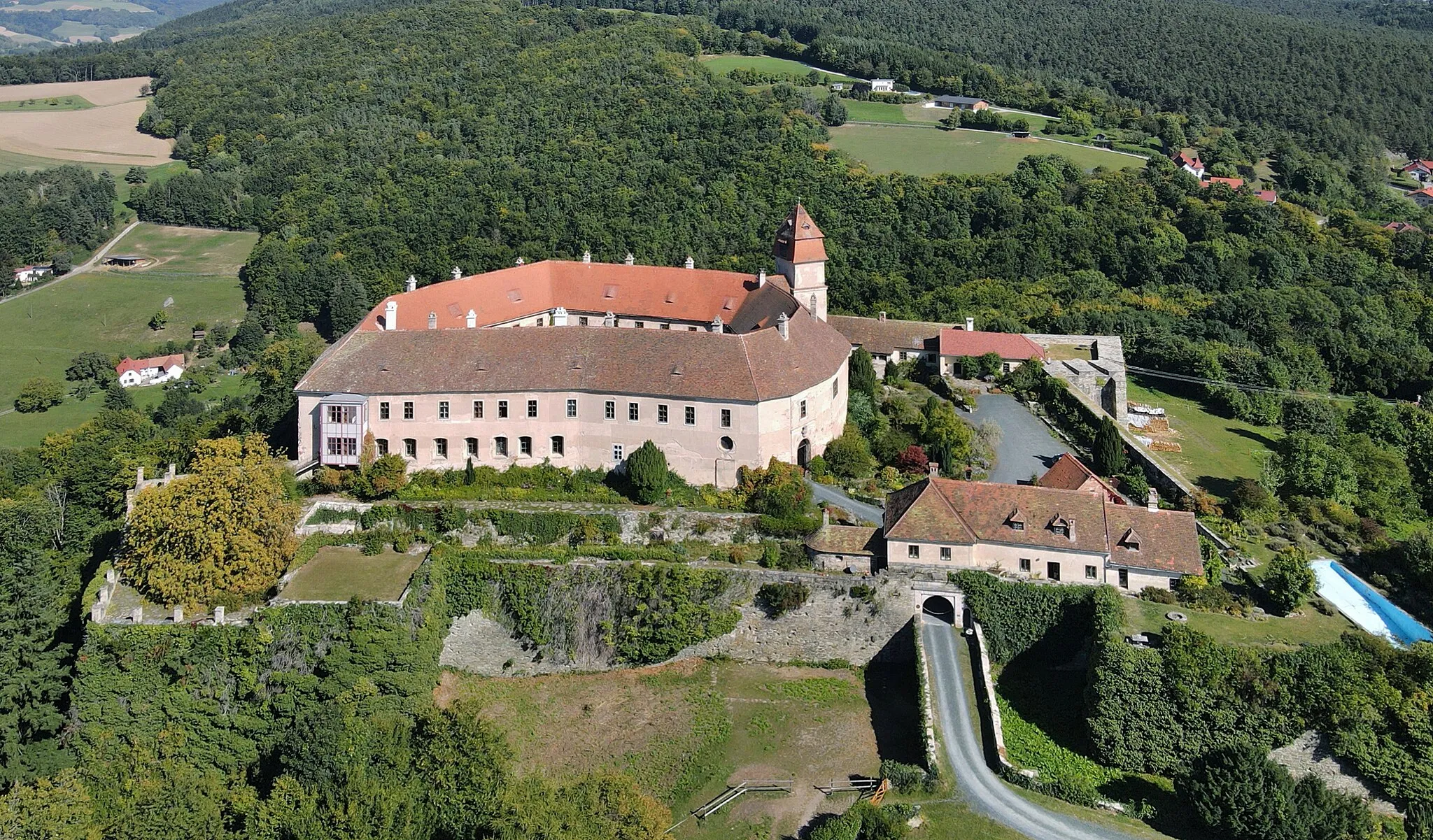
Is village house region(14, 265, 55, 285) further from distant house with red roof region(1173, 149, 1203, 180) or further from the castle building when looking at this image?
distant house with red roof region(1173, 149, 1203, 180)

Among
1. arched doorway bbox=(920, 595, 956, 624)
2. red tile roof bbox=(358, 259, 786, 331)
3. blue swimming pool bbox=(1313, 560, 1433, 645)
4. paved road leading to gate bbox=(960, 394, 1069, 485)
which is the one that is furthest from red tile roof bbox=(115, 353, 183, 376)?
blue swimming pool bbox=(1313, 560, 1433, 645)

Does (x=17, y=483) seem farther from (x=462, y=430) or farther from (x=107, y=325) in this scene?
(x=107, y=325)

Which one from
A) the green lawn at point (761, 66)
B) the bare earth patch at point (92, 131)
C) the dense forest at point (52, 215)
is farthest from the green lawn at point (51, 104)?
the green lawn at point (761, 66)

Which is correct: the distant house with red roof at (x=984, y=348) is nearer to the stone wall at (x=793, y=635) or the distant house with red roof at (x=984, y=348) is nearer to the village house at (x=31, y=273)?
the stone wall at (x=793, y=635)

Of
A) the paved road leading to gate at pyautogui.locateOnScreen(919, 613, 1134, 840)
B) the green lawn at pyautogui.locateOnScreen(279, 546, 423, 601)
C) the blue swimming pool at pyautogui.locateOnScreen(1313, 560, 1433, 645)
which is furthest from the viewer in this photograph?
the green lawn at pyautogui.locateOnScreen(279, 546, 423, 601)


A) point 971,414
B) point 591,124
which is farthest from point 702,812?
point 591,124

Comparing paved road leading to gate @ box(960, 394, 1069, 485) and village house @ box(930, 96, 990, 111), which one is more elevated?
village house @ box(930, 96, 990, 111)

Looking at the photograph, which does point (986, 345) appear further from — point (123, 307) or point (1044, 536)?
point (123, 307)

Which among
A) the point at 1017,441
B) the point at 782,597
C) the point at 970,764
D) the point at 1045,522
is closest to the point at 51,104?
the point at 1017,441
